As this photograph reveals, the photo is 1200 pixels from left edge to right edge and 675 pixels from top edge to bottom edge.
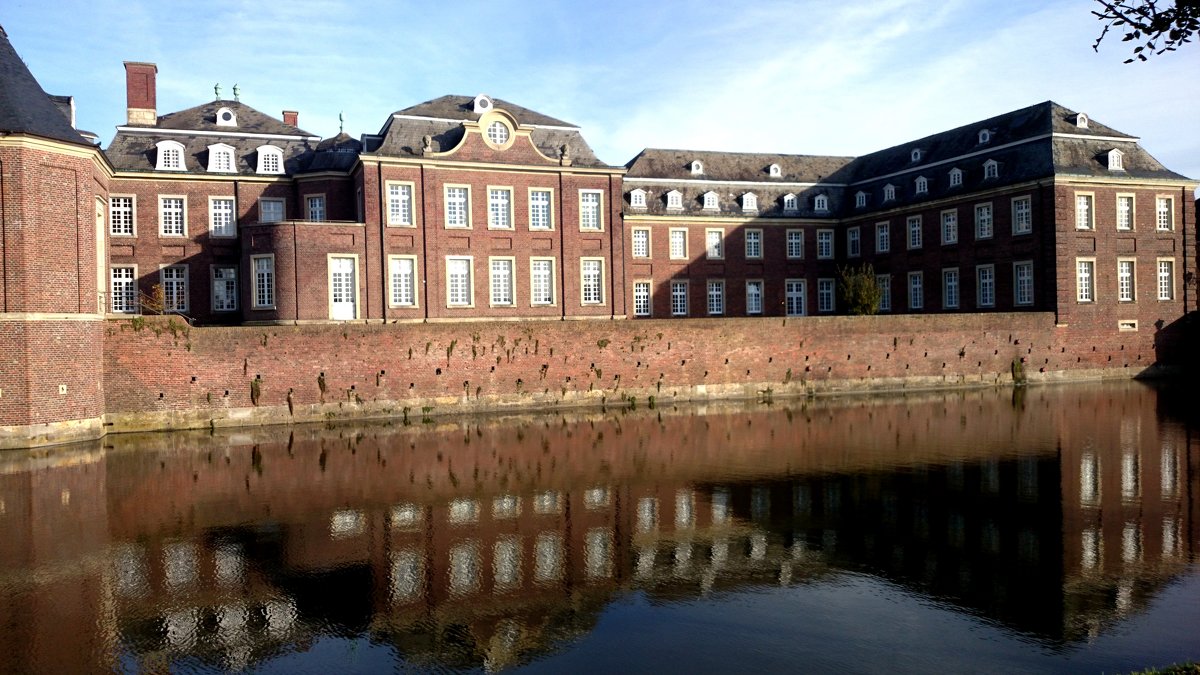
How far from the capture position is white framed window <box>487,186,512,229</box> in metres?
31.8

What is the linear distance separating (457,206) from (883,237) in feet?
72.6

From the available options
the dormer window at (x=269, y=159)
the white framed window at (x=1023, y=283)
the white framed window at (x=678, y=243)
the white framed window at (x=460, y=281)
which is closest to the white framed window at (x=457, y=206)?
the white framed window at (x=460, y=281)

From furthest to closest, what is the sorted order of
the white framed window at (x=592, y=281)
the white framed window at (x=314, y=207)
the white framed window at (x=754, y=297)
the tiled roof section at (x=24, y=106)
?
the white framed window at (x=754, y=297) → the white framed window at (x=592, y=281) → the white framed window at (x=314, y=207) → the tiled roof section at (x=24, y=106)

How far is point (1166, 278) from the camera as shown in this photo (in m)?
35.8

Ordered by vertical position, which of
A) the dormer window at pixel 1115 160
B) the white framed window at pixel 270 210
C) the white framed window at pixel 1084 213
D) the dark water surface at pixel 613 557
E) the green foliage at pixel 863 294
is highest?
the dormer window at pixel 1115 160

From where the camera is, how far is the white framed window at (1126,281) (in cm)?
3494

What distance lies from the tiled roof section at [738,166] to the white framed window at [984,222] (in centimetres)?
1059

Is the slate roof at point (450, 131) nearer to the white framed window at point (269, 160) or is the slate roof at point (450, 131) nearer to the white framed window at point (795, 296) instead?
the white framed window at point (269, 160)

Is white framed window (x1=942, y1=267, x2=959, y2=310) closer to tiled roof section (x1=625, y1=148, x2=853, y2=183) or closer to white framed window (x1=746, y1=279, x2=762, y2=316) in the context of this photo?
white framed window (x1=746, y1=279, x2=762, y2=316)

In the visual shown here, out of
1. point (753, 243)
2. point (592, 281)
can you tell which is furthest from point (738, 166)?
point (592, 281)

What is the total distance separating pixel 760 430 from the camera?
20.6m

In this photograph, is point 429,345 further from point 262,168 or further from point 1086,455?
point 1086,455

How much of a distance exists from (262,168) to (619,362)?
1647cm

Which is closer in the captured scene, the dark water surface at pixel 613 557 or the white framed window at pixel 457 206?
the dark water surface at pixel 613 557
